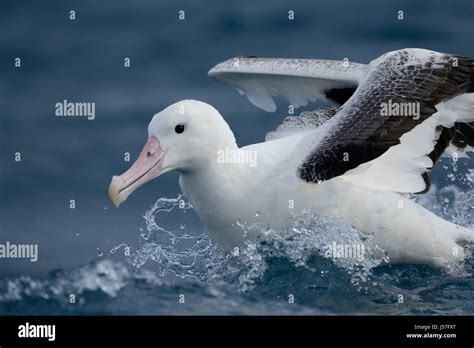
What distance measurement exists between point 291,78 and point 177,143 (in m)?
2.09

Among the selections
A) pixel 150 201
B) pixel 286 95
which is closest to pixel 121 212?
pixel 150 201

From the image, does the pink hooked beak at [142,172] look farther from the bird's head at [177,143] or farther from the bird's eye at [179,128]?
the bird's eye at [179,128]

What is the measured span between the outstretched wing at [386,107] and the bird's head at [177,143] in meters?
0.77

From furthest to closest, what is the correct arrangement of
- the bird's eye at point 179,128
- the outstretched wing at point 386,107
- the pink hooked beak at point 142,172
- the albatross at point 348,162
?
1. the bird's eye at point 179,128
2. the pink hooked beak at point 142,172
3. the albatross at point 348,162
4. the outstretched wing at point 386,107

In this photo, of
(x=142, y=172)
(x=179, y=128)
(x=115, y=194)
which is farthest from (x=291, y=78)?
(x=115, y=194)

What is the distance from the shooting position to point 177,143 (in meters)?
9.09

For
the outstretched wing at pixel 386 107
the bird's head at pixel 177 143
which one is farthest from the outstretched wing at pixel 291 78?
the bird's head at pixel 177 143

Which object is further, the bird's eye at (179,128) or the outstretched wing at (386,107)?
the bird's eye at (179,128)

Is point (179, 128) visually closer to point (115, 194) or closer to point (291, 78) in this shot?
point (115, 194)

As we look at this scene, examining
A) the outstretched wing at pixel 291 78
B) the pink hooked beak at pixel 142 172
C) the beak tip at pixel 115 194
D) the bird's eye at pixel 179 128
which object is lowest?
the beak tip at pixel 115 194

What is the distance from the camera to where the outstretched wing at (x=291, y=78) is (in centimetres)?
1061

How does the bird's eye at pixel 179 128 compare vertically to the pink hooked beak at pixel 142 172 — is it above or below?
above

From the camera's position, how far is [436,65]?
30.8 ft

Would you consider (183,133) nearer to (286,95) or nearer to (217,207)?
(217,207)
